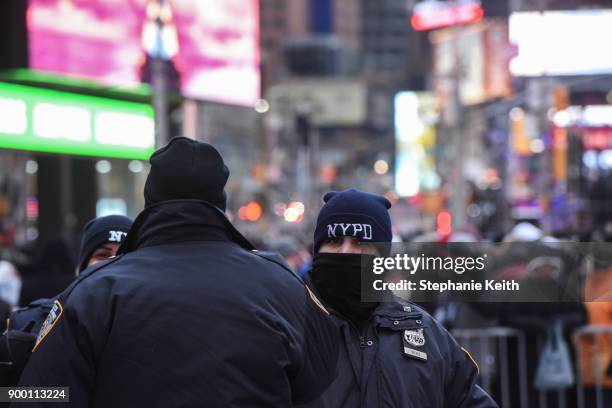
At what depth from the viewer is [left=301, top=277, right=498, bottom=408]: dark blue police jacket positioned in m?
3.78

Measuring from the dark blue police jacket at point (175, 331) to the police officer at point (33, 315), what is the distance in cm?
125

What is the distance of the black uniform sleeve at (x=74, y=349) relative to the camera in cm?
304

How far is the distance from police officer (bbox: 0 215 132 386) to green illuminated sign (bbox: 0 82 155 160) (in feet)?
41.3

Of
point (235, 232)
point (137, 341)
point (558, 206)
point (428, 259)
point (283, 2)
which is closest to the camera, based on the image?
point (137, 341)

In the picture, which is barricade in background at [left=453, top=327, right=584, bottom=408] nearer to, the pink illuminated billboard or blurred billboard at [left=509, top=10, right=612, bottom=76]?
the pink illuminated billboard

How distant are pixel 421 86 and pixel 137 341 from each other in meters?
134

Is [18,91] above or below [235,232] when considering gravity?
above

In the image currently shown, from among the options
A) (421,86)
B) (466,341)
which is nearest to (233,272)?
(466,341)

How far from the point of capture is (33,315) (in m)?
4.84

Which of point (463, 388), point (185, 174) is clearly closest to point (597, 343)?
point (463, 388)

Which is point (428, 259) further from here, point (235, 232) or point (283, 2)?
point (283, 2)

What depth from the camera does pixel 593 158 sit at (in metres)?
44.9

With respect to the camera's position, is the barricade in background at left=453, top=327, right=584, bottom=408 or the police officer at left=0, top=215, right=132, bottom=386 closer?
the police officer at left=0, top=215, right=132, bottom=386

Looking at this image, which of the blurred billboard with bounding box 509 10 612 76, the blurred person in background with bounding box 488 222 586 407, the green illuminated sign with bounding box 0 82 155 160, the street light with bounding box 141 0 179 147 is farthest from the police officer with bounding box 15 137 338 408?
the blurred billboard with bounding box 509 10 612 76
